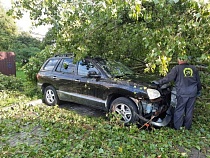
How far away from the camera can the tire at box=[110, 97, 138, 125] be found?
456 centimetres

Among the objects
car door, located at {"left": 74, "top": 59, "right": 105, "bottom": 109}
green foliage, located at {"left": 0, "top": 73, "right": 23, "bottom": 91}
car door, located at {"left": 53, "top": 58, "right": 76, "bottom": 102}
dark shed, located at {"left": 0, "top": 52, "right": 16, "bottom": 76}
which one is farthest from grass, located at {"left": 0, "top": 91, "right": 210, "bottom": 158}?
dark shed, located at {"left": 0, "top": 52, "right": 16, "bottom": 76}

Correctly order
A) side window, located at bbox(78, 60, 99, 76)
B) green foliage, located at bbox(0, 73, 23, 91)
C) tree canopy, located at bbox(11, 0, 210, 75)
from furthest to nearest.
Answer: green foliage, located at bbox(0, 73, 23, 91), side window, located at bbox(78, 60, 99, 76), tree canopy, located at bbox(11, 0, 210, 75)

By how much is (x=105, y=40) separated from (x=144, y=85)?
6.76ft

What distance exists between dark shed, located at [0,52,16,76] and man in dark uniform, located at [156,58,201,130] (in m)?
11.9

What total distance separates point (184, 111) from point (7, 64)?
40.8 ft

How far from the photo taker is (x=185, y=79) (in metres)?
4.43

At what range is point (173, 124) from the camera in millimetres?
4836

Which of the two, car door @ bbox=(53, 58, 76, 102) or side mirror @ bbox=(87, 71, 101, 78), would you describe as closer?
side mirror @ bbox=(87, 71, 101, 78)

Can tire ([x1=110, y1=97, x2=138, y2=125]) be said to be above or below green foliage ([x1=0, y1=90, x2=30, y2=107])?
above

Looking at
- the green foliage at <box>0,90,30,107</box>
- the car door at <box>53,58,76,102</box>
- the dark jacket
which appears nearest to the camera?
the dark jacket

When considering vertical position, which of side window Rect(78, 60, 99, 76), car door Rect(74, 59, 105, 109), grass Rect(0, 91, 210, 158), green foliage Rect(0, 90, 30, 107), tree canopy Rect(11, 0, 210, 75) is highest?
tree canopy Rect(11, 0, 210, 75)

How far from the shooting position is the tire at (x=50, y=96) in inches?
252

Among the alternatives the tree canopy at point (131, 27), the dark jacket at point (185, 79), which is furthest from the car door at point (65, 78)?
the dark jacket at point (185, 79)

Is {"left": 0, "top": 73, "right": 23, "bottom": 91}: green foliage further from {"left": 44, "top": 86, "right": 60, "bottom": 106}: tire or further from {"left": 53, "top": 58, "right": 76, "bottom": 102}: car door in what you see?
{"left": 53, "top": 58, "right": 76, "bottom": 102}: car door
